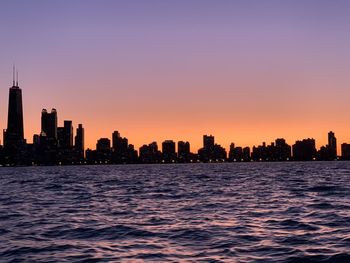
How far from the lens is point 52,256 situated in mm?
17594

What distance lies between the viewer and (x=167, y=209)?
33.0m

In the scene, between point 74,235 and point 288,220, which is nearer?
point 74,235

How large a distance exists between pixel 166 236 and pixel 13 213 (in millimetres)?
15048

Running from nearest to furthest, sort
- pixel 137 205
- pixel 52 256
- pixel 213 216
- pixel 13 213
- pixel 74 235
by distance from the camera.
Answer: pixel 52 256 → pixel 74 235 → pixel 213 216 → pixel 13 213 → pixel 137 205

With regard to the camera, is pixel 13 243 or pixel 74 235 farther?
pixel 74 235

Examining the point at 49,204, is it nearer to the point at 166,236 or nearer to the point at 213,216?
the point at 213,216

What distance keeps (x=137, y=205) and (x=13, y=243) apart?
668 inches

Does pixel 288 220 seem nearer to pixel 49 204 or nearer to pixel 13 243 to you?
pixel 13 243

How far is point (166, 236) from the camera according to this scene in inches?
846

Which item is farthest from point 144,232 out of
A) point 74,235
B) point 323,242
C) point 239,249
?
point 323,242

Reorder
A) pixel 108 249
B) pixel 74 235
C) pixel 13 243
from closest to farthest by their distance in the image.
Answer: pixel 108 249 → pixel 13 243 → pixel 74 235

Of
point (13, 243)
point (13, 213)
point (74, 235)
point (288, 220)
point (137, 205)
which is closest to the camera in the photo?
point (13, 243)

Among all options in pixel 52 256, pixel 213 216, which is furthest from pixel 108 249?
pixel 213 216

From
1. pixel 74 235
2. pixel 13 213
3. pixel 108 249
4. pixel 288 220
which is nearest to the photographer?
pixel 108 249
